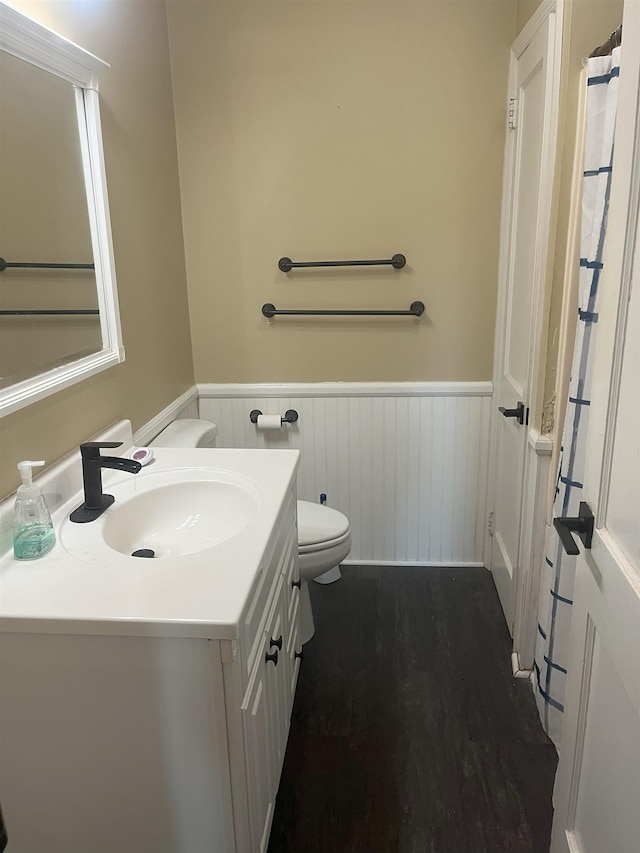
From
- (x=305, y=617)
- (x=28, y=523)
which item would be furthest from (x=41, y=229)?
(x=305, y=617)

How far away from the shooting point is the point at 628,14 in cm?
103

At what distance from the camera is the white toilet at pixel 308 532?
2.15 m

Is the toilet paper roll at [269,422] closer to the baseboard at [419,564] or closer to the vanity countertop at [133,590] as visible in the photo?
the baseboard at [419,564]

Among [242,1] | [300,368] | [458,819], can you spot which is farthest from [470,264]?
[458,819]

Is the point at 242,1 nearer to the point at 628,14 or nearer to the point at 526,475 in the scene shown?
the point at 628,14

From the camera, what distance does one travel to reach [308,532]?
220cm

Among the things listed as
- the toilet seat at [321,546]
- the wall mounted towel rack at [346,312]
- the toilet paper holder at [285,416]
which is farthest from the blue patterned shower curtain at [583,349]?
the toilet paper holder at [285,416]

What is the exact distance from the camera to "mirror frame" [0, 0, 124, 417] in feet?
4.50

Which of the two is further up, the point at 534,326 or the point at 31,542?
the point at 534,326

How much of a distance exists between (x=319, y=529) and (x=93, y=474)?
93 cm

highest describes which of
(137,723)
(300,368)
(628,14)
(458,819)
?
(628,14)

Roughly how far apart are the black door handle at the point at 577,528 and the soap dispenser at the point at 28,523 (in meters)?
0.98

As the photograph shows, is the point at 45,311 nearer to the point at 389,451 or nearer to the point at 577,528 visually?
the point at 577,528

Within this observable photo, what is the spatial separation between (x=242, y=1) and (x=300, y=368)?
134 centimetres
